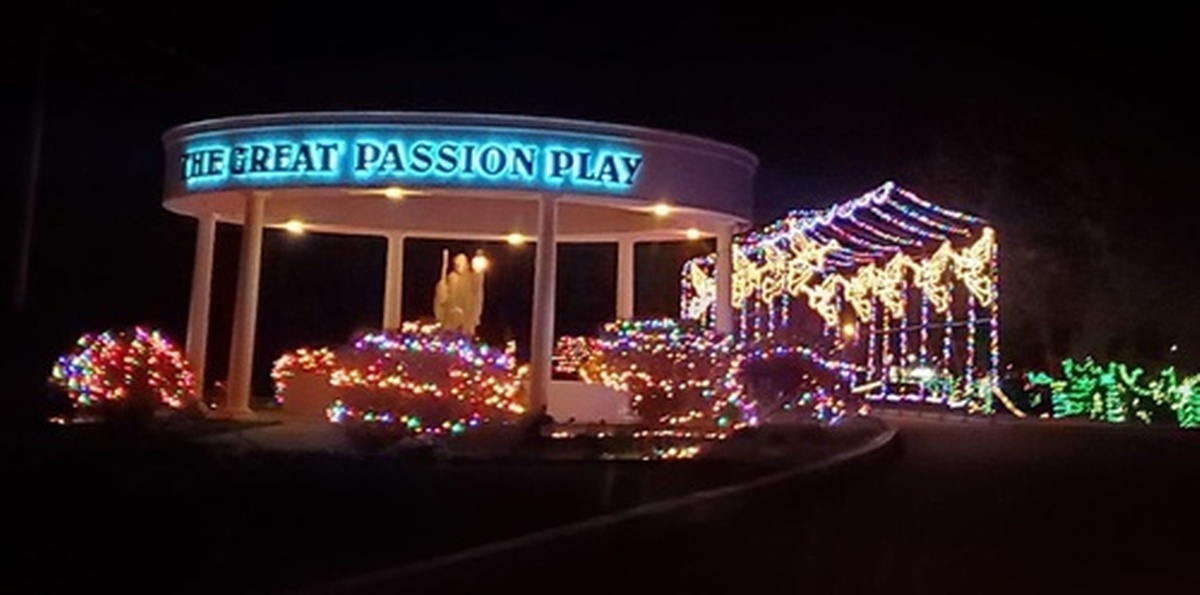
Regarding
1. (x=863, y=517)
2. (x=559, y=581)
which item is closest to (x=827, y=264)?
(x=863, y=517)

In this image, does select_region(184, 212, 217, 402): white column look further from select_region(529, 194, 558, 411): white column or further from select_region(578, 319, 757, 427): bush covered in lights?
select_region(578, 319, 757, 427): bush covered in lights

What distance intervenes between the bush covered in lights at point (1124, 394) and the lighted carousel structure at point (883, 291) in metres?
2.10

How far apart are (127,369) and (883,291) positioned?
65.1 ft

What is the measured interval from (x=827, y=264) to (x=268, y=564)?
97.6ft

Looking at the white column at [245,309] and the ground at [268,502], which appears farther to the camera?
the white column at [245,309]

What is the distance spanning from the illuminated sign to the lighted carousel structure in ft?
24.4

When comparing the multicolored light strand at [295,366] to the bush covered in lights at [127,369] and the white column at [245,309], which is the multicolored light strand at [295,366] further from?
the bush covered in lights at [127,369]

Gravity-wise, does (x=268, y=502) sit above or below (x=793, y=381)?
below

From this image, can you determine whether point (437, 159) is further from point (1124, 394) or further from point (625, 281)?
point (1124, 394)

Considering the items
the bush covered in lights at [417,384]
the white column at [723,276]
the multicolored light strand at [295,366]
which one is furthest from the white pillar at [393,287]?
the bush covered in lights at [417,384]

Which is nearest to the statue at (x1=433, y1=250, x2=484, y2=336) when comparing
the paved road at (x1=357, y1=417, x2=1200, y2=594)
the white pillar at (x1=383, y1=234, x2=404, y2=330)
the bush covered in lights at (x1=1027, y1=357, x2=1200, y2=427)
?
the white pillar at (x1=383, y1=234, x2=404, y2=330)

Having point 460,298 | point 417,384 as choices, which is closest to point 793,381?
point 460,298

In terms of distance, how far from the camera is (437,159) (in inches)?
922

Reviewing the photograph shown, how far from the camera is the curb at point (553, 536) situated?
29.5ft
